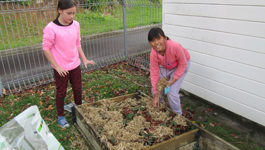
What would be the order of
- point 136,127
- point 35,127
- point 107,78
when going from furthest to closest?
point 107,78 → point 136,127 → point 35,127

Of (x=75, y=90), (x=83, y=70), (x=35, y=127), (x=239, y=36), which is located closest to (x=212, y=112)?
(x=239, y=36)

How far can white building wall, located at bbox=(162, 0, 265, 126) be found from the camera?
341cm

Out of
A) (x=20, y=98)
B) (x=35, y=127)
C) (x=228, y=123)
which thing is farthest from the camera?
(x=20, y=98)

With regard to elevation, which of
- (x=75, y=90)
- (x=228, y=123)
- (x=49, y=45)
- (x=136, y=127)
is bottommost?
(x=228, y=123)

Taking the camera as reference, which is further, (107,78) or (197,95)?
(107,78)

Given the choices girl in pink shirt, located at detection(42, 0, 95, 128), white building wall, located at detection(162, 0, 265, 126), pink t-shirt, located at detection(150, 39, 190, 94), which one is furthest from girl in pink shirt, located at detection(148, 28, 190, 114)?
girl in pink shirt, located at detection(42, 0, 95, 128)

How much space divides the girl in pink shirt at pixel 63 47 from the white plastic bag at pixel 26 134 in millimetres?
928

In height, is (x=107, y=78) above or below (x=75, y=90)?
below

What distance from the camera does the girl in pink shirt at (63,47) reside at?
3311 millimetres

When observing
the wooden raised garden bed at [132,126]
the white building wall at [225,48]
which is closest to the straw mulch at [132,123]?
the wooden raised garden bed at [132,126]

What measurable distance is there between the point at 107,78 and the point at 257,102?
11.8ft

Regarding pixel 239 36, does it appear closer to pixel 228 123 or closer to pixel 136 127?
pixel 228 123

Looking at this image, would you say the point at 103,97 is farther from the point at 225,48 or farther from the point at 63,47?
the point at 225,48

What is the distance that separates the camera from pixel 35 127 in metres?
2.70
